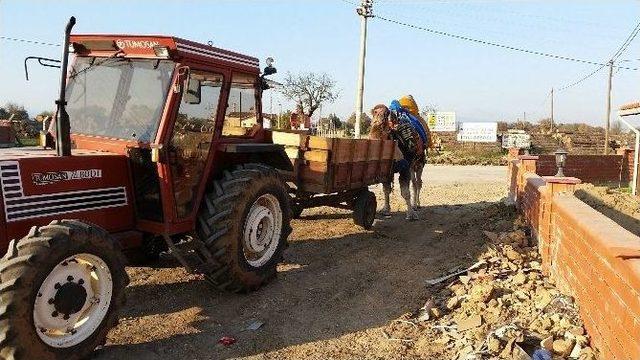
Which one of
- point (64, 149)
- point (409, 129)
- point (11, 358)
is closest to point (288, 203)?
point (64, 149)

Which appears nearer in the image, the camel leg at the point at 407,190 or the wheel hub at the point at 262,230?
the wheel hub at the point at 262,230

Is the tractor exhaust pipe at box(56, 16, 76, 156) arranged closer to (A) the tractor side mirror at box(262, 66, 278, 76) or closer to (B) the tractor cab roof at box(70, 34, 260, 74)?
(B) the tractor cab roof at box(70, 34, 260, 74)

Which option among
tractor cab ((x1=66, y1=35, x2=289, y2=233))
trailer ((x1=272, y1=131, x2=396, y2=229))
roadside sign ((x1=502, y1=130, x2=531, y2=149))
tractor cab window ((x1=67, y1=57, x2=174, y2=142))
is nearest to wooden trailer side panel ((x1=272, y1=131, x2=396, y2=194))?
trailer ((x1=272, y1=131, x2=396, y2=229))

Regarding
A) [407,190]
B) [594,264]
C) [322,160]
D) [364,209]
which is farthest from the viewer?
[407,190]

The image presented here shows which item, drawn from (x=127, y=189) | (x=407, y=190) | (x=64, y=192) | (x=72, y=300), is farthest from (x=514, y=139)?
(x=72, y=300)

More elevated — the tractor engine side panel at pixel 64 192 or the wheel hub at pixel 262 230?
the tractor engine side panel at pixel 64 192

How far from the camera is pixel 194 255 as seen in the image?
16.9 feet

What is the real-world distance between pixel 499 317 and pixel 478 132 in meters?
30.8

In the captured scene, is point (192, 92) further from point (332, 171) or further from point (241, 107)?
point (332, 171)

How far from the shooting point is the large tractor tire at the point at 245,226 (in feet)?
16.5

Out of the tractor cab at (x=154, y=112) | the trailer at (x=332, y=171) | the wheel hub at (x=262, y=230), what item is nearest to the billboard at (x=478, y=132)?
the trailer at (x=332, y=171)

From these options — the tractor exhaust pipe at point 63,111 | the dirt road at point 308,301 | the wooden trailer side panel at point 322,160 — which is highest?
the tractor exhaust pipe at point 63,111

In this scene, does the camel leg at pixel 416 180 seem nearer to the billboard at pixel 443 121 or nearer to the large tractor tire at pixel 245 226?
the large tractor tire at pixel 245 226

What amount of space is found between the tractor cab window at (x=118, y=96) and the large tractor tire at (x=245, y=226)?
36.1 inches
